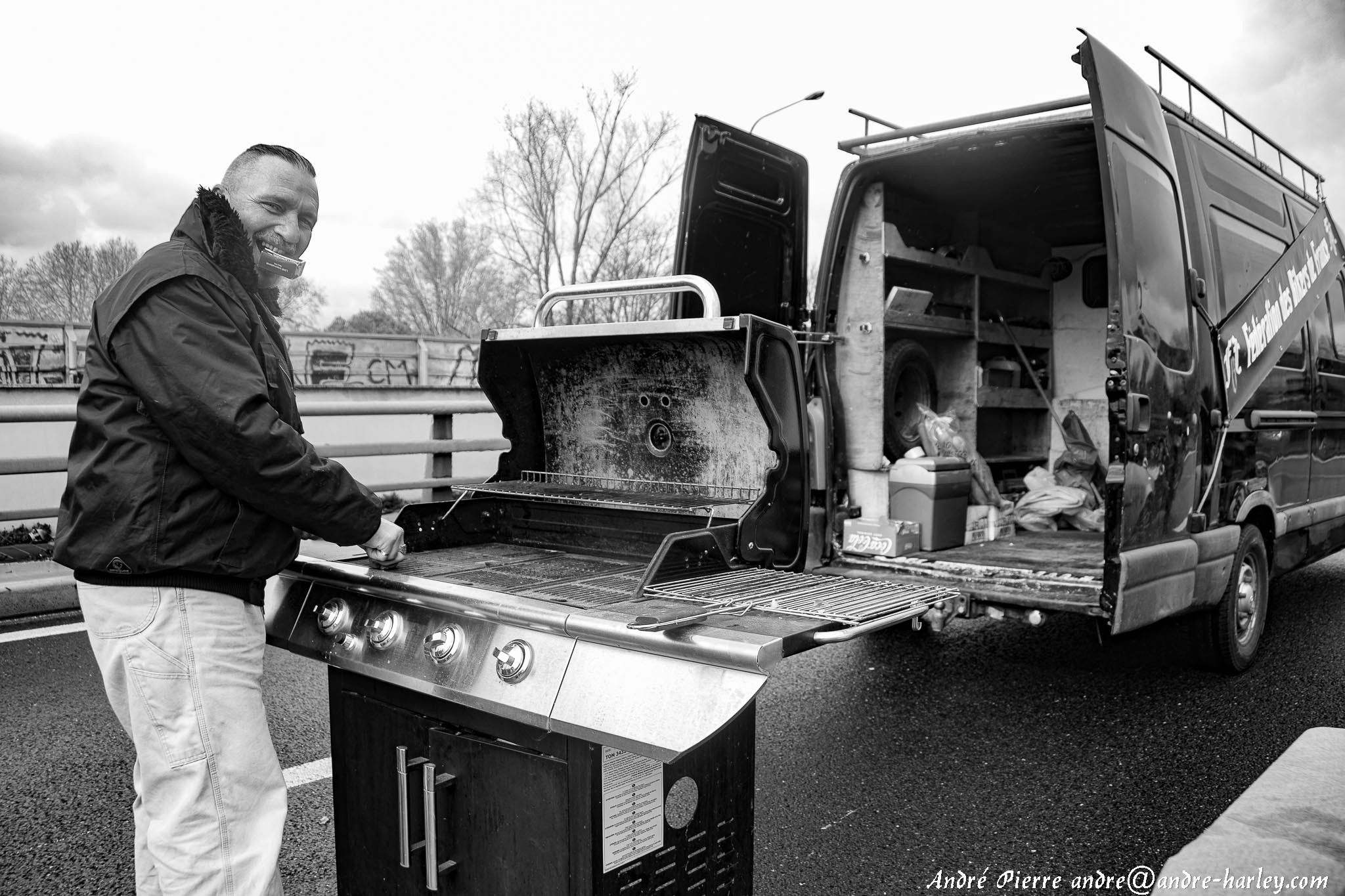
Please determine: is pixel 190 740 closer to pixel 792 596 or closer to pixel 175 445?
pixel 175 445

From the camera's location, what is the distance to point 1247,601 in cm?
495

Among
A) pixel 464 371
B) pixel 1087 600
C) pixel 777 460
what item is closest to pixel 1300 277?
pixel 1087 600

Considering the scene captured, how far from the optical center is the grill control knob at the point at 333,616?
7.97 feet

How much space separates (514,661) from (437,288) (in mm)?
37519

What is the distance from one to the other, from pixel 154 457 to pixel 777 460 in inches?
65.4

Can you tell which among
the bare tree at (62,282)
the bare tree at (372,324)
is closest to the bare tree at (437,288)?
the bare tree at (372,324)

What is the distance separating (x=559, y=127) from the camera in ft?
94.5

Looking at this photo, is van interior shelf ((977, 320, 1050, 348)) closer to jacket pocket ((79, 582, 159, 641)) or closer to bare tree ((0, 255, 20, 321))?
jacket pocket ((79, 582, 159, 641))

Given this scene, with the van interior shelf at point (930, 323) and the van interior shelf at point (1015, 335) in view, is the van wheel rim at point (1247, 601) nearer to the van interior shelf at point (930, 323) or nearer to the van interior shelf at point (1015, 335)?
the van interior shelf at point (930, 323)

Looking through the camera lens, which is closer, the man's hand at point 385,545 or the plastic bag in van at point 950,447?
the man's hand at point 385,545

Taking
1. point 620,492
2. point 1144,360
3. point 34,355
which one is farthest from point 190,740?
point 34,355

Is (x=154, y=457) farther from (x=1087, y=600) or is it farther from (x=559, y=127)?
(x=559, y=127)

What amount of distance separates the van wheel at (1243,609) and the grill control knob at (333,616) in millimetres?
Answer: 4037

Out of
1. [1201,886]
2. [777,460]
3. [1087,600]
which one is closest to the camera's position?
[1201,886]
